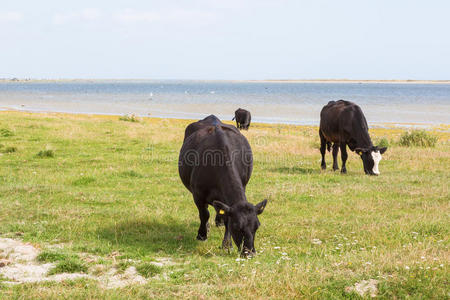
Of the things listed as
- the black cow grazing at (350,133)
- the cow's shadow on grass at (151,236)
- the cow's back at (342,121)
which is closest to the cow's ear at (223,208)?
the cow's shadow on grass at (151,236)

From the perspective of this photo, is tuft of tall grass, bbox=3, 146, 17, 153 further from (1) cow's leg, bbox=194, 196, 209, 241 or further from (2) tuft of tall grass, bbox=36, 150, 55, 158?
(1) cow's leg, bbox=194, 196, 209, 241

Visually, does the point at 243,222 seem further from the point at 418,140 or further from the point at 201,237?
the point at 418,140

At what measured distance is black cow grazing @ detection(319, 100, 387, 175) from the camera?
1445cm

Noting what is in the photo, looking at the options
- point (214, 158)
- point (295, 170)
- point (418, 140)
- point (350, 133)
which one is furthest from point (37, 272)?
point (418, 140)

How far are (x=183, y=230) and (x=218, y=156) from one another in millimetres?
2030

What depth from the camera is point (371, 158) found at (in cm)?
1434

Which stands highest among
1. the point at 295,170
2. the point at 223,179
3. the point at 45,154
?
the point at 223,179

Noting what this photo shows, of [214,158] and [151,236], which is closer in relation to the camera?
[214,158]

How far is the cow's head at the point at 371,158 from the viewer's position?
1429cm

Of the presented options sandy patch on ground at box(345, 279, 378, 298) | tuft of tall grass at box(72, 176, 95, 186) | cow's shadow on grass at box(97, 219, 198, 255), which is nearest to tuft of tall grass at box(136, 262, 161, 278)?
cow's shadow on grass at box(97, 219, 198, 255)

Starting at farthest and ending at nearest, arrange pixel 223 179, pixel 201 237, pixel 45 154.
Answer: pixel 45 154 < pixel 201 237 < pixel 223 179

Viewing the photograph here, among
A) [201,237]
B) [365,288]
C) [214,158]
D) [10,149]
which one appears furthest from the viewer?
[10,149]

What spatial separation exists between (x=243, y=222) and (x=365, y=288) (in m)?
2.03

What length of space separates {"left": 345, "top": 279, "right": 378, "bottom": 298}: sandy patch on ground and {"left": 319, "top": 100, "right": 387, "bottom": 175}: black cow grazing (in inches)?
374
